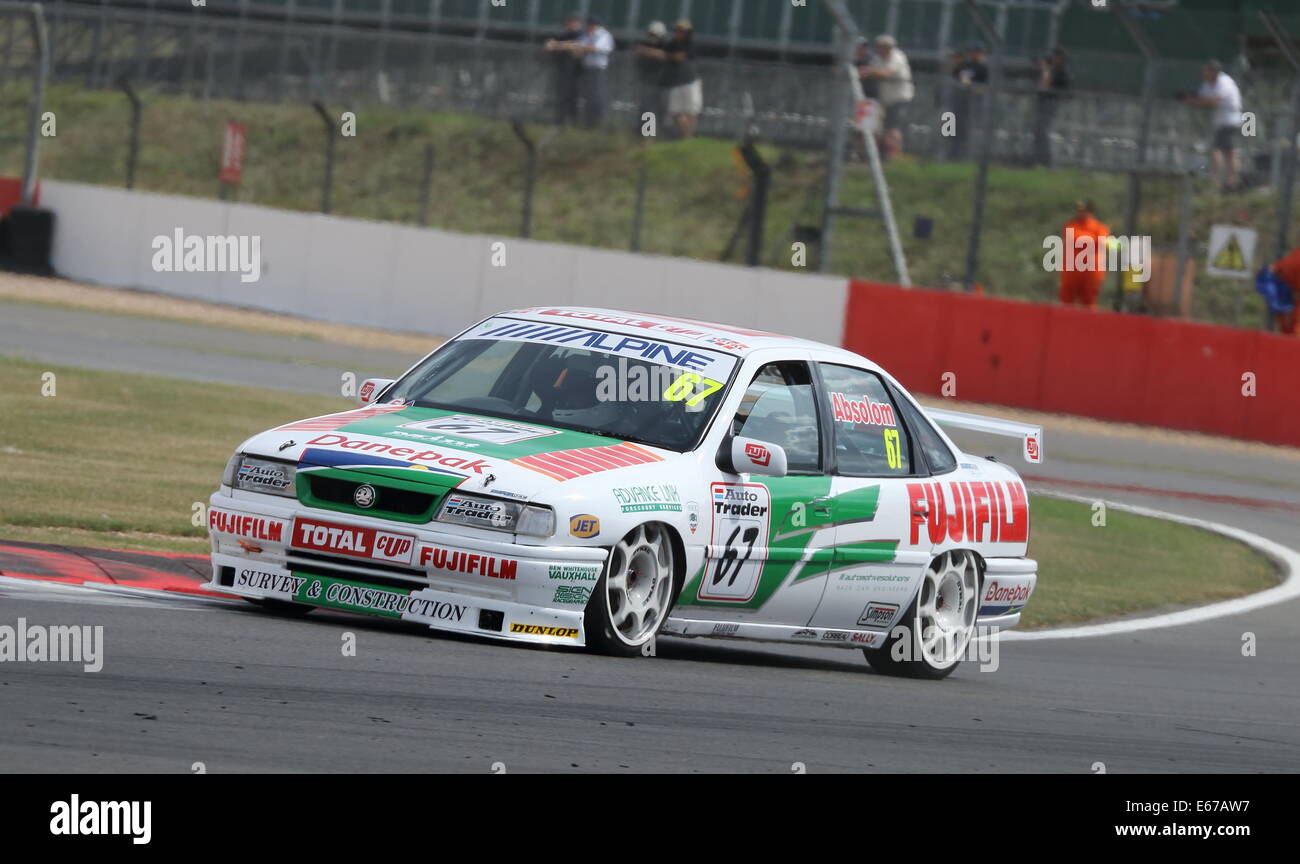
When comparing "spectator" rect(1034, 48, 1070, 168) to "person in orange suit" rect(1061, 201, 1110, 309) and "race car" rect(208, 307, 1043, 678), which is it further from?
"race car" rect(208, 307, 1043, 678)

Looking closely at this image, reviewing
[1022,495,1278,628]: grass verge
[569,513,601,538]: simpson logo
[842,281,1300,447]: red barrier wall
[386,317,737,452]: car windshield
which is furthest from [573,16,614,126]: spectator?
[569,513,601,538]: simpson logo

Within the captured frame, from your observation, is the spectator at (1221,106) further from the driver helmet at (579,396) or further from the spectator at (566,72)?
the driver helmet at (579,396)

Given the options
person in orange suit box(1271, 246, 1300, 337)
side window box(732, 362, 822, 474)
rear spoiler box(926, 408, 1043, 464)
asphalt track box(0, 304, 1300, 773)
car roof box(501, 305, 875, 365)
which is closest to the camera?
asphalt track box(0, 304, 1300, 773)

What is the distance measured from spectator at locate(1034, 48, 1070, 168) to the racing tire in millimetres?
19601

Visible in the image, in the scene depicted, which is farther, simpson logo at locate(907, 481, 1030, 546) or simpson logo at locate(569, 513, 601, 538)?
simpson logo at locate(907, 481, 1030, 546)

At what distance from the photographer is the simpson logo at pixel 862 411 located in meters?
9.21

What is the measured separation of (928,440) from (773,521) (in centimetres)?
139

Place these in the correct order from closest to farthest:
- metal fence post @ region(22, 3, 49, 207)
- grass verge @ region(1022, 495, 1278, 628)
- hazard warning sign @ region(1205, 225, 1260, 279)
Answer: grass verge @ region(1022, 495, 1278, 628)
hazard warning sign @ region(1205, 225, 1260, 279)
metal fence post @ region(22, 3, 49, 207)

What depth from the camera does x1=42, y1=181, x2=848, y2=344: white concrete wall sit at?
2645 cm

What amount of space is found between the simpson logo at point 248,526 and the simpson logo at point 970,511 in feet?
9.81
